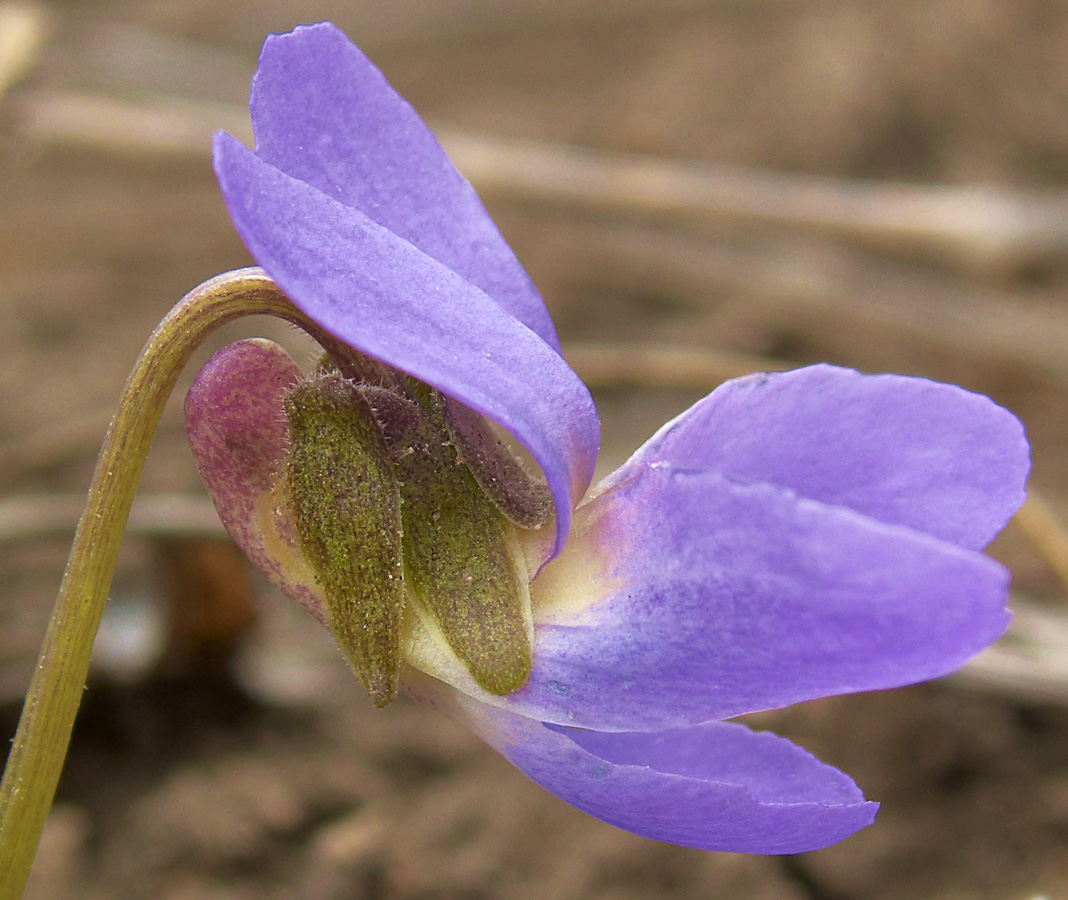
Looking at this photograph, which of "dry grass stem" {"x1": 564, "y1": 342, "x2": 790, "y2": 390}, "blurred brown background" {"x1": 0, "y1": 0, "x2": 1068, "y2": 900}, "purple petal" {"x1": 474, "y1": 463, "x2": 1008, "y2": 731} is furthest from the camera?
"dry grass stem" {"x1": 564, "y1": 342, "x2": 790, "y2": 390}

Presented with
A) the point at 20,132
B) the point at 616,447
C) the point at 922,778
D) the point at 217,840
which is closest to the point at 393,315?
the point at 217,840

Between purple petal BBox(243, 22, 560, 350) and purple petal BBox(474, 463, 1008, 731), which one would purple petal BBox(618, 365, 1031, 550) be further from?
purple petal BBox(243, 22, 560, 350)

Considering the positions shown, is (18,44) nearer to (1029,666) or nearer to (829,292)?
(829,292)

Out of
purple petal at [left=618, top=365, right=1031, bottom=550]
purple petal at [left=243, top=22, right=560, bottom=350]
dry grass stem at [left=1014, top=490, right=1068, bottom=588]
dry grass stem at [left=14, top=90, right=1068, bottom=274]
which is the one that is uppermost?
purple petal at [left=243, top=22, right=560, bottom=350]

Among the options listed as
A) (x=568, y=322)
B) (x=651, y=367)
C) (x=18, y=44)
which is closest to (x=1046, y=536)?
(x=651, y=367)

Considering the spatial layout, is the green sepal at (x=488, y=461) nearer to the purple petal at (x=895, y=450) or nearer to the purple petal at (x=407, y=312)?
the purple petal at (x=407, y=312)

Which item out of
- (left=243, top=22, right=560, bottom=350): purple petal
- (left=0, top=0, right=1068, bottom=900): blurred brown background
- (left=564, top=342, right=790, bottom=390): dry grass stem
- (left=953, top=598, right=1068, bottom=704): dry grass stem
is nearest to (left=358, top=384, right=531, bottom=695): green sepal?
(left=243, top=22, right=560, bottom=350): purple petal
